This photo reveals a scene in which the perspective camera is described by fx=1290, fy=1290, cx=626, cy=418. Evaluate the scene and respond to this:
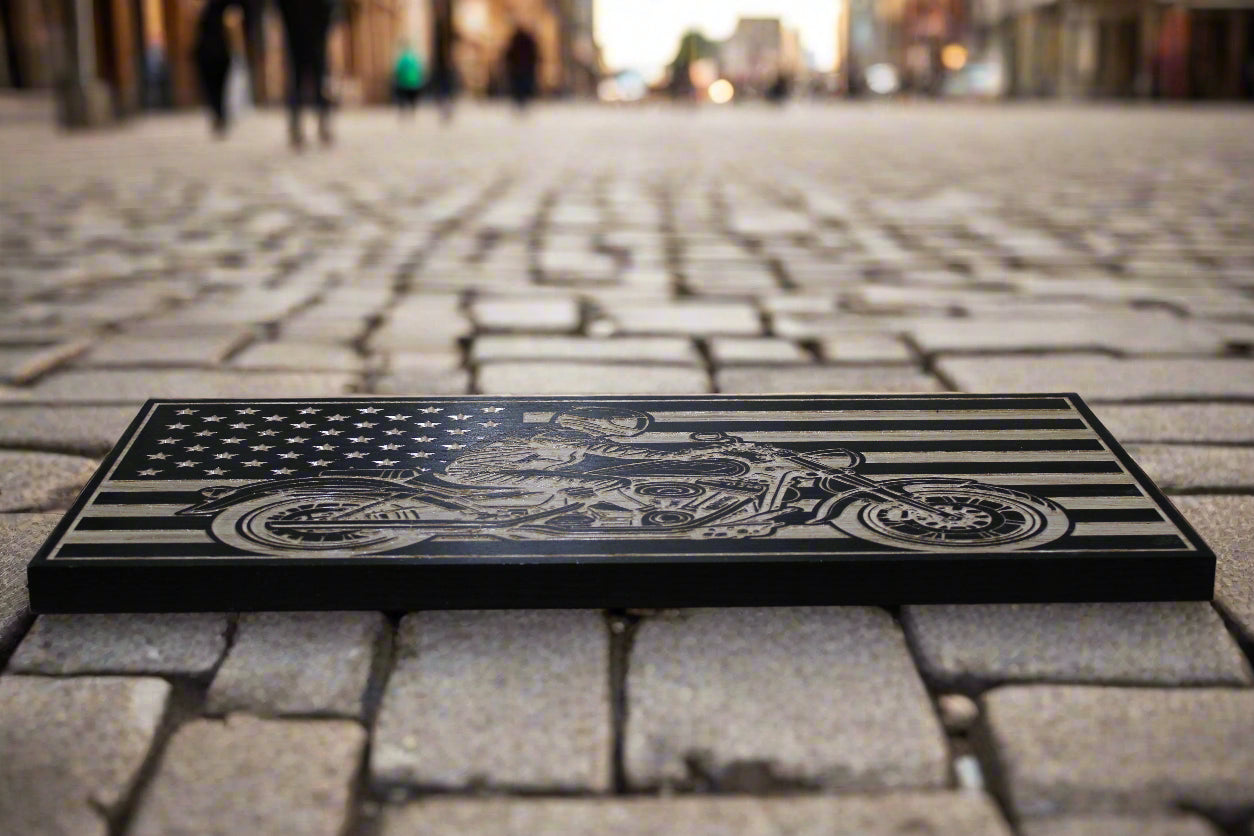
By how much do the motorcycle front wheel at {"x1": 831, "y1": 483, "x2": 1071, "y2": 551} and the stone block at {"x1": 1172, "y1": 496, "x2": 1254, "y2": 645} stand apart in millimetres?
213

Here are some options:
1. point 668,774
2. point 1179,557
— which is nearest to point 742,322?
point 1179,557

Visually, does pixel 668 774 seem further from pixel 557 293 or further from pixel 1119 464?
pixel 557 293

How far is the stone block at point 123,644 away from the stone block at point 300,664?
0.03m

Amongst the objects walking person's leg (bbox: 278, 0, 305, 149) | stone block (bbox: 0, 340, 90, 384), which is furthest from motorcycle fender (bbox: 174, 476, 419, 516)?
walking person's leg (bbox: 278, 0, 305, 149)

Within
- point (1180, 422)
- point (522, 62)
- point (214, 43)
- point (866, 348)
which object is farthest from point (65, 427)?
point (522, 62)

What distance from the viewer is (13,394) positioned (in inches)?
108

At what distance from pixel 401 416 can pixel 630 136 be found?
15.5 meters

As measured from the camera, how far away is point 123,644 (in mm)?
1492

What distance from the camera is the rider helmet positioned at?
2086 millimetres

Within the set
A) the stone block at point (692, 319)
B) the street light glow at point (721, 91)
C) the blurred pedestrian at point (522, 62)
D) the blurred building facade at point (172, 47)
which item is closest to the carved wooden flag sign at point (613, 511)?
the stone block at point (692, 319)

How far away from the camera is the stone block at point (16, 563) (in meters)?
1.54

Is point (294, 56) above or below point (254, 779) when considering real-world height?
above

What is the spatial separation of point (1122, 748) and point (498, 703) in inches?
24.5

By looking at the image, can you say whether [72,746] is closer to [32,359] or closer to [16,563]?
[16,563]
